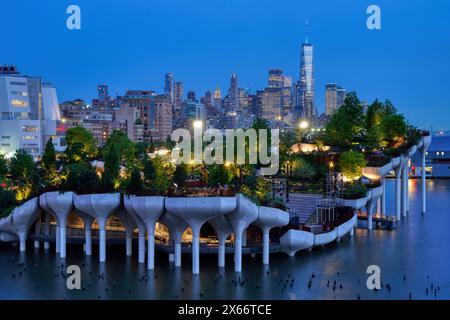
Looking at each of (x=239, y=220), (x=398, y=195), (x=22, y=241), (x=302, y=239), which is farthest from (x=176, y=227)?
(x=398, y=195)

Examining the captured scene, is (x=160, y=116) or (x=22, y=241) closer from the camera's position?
(x=22, y=241)

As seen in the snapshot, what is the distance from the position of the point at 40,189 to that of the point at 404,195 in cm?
3278

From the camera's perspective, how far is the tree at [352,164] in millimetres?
52938

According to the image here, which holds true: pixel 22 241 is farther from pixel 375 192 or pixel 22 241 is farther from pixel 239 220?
pixel 375 192

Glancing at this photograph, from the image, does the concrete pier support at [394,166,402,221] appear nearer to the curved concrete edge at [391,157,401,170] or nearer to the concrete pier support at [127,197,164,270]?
the curved concrete edge at [391,157,401,170]

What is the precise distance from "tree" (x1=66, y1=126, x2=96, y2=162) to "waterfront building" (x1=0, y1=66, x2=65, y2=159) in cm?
1944

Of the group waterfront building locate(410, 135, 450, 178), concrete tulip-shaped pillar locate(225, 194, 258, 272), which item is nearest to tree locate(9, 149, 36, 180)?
concrete tulip-shaped pillar locate(225, 194, 258, 272)

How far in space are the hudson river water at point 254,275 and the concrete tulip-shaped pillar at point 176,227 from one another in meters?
0.98

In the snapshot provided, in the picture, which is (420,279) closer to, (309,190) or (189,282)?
(189,282)

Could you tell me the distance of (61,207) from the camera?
3947 cm

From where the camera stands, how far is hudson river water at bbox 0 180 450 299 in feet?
102

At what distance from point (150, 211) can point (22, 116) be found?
67.1 meters

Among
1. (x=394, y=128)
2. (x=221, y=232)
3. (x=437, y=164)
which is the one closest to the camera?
(x=221, y=232)

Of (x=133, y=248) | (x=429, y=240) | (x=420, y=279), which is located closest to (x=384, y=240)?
(x=429, y=240)
